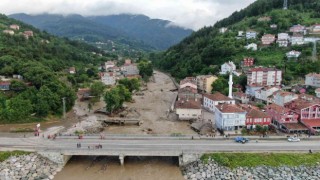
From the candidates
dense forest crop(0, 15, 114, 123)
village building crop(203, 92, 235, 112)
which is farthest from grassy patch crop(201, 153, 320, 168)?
dense forest crop(0, 15, 114, 123)

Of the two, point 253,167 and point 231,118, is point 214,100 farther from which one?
point 253,167

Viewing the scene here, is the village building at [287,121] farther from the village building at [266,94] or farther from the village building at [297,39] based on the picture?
the village building at [297,39]

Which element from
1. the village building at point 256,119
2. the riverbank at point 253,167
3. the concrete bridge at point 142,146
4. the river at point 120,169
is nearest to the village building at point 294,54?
the village building at point 256,119

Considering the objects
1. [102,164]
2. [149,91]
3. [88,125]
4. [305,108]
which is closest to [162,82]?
[149,91]

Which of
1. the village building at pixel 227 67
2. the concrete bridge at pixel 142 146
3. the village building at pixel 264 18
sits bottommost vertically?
the concrete bridge at pixel 142 146

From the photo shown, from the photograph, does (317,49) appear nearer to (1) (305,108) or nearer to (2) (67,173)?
(1) (305,108)

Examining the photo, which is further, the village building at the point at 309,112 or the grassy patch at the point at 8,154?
the village building at the point at 309,112

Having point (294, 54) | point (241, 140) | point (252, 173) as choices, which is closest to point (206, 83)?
point (294, 54)
